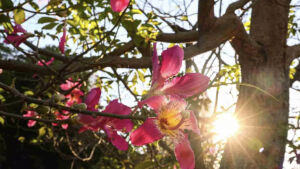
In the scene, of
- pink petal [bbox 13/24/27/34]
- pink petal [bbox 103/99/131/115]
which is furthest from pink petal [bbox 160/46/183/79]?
pink petal [bbox 13/24/27/34]

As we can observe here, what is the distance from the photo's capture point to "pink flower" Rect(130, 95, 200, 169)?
569 millimetres

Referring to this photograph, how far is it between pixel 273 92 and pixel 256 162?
397 millimetres

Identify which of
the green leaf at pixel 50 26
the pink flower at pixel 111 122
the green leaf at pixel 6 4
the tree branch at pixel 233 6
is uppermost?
the tree branch at pixel 233 6

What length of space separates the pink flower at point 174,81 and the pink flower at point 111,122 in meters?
0.10

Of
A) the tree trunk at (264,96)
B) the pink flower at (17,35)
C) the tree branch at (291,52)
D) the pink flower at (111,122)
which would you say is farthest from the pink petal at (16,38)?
the tree branch at (291,52)

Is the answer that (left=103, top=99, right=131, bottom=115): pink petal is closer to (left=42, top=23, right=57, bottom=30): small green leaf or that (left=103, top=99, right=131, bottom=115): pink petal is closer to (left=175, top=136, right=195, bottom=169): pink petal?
(left=175, top=136, right=195, bottom=169): pink petal

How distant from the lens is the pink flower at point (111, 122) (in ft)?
2.03

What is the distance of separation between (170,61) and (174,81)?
0.04 meters

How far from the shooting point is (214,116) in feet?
6.73

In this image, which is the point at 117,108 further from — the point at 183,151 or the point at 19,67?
the point at 19,67

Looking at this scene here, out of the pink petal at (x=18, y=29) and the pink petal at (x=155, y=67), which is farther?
the pink petal at (x=18, y=29)

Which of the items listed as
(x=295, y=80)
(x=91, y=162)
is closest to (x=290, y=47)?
(x=295, y=80)

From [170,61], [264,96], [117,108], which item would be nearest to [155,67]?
[170,61]

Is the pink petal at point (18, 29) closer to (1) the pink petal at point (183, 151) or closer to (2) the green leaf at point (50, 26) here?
(2) the green leaf at point (50, 26)
